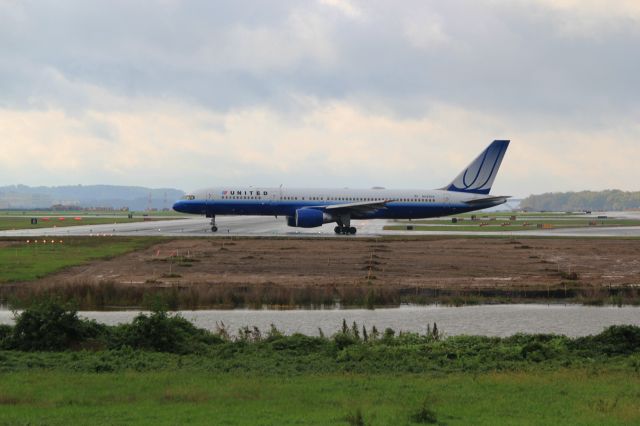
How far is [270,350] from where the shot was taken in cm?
2212

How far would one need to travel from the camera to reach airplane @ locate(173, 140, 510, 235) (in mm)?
75750

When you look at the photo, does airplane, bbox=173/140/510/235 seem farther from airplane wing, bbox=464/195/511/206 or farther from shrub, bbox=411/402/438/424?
shrub, bbox=411/402/438/424

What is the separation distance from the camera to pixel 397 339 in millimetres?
A: 24062

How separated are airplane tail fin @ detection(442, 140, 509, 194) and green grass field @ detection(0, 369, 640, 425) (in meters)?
66.0

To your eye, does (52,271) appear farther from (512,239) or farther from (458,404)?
(512,239)

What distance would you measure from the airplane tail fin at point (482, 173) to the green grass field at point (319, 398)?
66006 mm

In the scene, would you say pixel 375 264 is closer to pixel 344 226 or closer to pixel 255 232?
pixel 344 226

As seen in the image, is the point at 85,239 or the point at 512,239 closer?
the point at 85,239

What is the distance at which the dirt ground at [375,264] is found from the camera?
42.7 meters

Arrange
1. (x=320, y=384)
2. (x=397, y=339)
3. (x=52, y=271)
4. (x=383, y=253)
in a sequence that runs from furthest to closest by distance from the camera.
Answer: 1. (x=383, y=253)
2. (x=52, y=271)
3. (x=397, y=339)
4. (x=320, y=384)

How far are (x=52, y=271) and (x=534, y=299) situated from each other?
27.6m

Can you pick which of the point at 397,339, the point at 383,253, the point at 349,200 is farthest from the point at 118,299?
the point at 349,200

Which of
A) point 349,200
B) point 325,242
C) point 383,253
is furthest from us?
point 349,200

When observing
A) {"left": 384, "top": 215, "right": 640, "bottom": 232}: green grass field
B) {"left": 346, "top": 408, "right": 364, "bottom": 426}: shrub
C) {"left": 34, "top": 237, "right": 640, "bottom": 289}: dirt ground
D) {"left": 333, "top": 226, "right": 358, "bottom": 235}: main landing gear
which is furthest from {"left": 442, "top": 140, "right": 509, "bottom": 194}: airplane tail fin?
{"left": 346, "top": 408, "right": 364, "bottom": 426}: shrub
